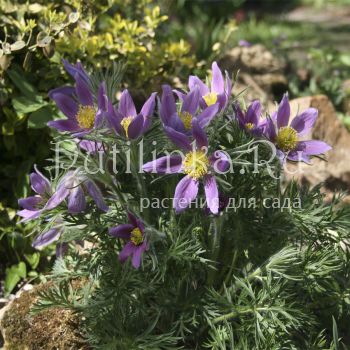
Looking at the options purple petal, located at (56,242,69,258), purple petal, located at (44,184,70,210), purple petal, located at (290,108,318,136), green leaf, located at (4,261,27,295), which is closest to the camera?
purple petal, located at (44,184,70,210)

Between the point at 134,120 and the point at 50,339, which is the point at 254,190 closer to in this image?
the point at 134,120

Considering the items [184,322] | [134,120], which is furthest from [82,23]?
[184,322]

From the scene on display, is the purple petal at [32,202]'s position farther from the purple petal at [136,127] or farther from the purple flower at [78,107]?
the purple petal at [136,127]

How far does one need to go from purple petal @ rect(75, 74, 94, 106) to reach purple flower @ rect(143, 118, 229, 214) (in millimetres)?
328

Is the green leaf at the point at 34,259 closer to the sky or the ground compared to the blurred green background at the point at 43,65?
closer to the ground

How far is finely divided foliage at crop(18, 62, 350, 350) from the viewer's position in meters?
1.65

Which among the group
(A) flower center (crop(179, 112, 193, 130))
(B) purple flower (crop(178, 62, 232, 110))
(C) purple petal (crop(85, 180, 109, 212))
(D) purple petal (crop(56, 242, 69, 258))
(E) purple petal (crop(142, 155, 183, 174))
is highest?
(B) purple flower (crop(178, 62, 232, 110))

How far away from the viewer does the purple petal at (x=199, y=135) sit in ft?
5.10

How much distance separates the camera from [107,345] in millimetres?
1731

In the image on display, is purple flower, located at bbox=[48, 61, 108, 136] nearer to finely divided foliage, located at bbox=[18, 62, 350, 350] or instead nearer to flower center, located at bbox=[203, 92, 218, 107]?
finely divided foliage, located at bbox=[18, 62, 350, 350]

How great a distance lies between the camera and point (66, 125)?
1.76 metres

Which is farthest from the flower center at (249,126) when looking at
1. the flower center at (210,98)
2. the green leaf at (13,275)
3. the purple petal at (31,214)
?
the green leaf at (13,275)

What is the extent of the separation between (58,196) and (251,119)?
60 cm

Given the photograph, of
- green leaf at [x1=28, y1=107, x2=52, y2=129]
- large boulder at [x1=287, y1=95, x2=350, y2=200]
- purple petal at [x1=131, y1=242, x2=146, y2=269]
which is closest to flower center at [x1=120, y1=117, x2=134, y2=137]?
purple petal at [x1=131, y1=242, x2=146, y2=269]
